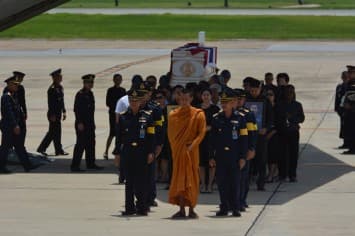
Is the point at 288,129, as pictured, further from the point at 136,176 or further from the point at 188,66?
the point at 136,176

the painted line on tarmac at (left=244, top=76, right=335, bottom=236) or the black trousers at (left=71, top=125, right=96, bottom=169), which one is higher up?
the black trousers at (left=71, top=125, right=96, bottom=169)

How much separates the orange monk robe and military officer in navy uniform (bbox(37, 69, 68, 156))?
20.5 ft

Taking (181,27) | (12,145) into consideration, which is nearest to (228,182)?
(12,145)

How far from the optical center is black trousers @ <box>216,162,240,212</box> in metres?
14.8

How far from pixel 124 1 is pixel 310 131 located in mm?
101147

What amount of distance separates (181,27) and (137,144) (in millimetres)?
48430

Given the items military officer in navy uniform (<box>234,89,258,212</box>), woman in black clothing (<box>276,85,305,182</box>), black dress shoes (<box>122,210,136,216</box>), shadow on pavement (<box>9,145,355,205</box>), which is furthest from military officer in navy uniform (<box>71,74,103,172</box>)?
military officer in navy uniform (<box>234,89,258,212</box>)

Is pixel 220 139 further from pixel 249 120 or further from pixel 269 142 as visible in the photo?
pixel 269 142

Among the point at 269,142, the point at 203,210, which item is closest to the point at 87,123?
the point at 269,142

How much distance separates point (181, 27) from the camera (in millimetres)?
62938

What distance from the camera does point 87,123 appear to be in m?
19.5

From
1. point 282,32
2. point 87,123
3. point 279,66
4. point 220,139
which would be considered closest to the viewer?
point 220,139

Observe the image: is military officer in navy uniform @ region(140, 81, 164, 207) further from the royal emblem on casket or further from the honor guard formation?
the royal emblem on casket

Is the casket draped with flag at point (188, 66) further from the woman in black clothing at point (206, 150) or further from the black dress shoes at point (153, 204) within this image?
the black dress shoes at point (153, 204)
